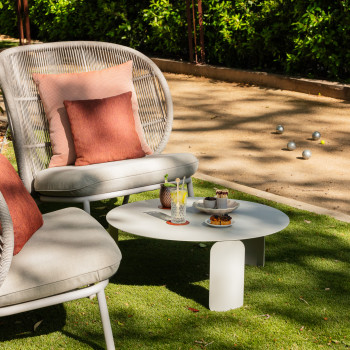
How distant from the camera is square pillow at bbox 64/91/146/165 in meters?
4.29

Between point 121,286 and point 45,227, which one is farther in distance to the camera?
point 121,286

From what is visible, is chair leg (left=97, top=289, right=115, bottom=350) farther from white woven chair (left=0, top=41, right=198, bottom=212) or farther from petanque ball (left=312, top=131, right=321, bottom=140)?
petanque ball (left=312, top=131, right=321, bottom=140)

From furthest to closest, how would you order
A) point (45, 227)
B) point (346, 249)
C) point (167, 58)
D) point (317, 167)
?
point (167, 58) → point (317, 167) → point (346, 249) → point (45, 227)

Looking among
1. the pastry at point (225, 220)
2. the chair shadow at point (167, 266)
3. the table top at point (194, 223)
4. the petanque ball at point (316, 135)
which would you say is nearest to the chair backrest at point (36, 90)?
the chair shadow at point (167, 266)

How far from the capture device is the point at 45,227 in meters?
3.14

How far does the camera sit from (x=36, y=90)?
4.52 m

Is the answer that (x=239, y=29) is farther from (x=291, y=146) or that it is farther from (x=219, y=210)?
(x=219, y=210)

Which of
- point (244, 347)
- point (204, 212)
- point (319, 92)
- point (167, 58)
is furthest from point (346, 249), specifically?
point (167, 58)

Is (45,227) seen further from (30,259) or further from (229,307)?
(229,307)

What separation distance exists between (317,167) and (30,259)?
3443 millimetres

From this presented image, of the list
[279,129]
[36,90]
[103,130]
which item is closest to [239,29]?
[279,129]

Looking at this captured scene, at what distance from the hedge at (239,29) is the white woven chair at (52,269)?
625 cm

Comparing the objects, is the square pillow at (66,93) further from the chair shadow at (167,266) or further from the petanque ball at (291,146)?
the petanque ball at (291,146)

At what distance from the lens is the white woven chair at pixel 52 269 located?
2.56m
